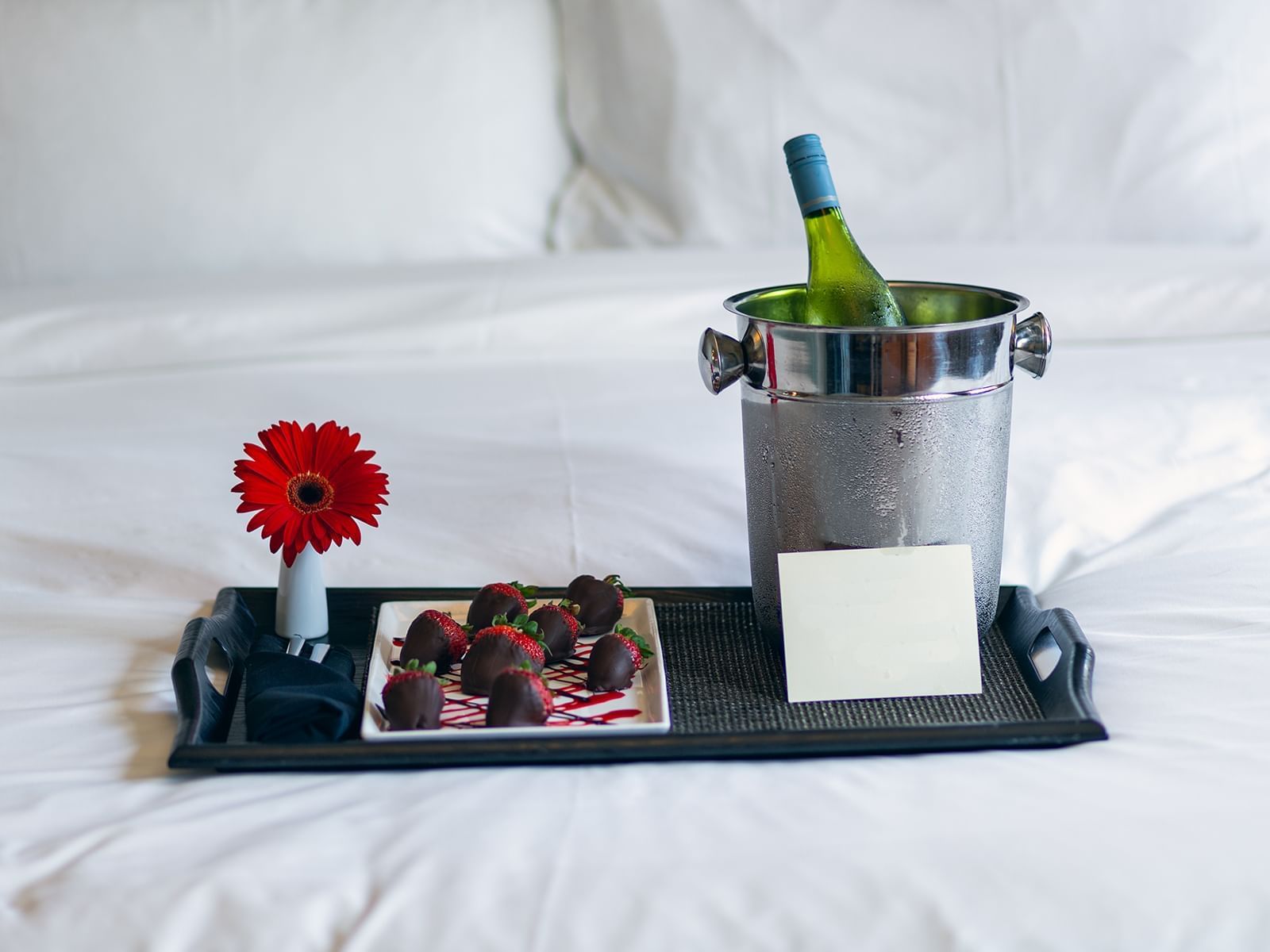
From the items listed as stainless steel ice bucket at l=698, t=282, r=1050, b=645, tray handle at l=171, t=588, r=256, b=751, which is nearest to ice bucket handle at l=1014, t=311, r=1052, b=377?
stainless steel ice bucket at l=698, t=282, r=1050, b=645

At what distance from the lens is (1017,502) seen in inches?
37.3

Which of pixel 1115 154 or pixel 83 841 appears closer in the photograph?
pixel 83 841

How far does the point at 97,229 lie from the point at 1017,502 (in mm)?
1025

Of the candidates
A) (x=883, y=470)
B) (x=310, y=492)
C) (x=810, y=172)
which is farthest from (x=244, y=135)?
(x=883, y=470)

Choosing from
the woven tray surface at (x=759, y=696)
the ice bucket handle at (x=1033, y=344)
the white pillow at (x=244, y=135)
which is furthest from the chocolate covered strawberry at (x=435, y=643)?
the white pillow at (x=244, y=135)

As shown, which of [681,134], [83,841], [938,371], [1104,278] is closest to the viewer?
[83,841]

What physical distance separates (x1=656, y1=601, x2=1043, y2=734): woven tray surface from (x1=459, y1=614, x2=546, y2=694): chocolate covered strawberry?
9 cm

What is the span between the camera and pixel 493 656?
695 mm

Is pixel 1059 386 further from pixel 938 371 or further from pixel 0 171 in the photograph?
pixel 0 171

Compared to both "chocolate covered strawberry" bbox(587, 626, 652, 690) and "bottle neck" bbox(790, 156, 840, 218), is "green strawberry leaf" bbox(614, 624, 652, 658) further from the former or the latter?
"bottle neck" bbox(790, 156, 840, 218)

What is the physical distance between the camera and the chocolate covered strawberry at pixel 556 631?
74 centimetres

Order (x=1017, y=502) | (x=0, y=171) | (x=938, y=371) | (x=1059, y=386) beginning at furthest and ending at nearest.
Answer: (x=0, y=171)
(x=1059, y=386)
(x=1017, y=502)
(x=938, y=371)

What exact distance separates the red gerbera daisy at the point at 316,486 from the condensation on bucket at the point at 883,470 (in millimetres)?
246

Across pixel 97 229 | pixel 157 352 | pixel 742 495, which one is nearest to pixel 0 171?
pixel 97 229
